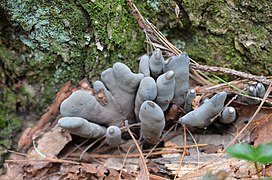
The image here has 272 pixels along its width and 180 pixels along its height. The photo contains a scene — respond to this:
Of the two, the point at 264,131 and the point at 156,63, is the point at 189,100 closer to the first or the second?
the point at 156,63

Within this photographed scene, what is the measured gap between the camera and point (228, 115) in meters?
1.61

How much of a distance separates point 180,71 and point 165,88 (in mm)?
107

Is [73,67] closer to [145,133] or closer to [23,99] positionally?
[23,99]

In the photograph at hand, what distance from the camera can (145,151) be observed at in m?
1.71

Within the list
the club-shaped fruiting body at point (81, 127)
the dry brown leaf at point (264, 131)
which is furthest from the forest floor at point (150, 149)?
the club-shaped fruiting body at point (81, 127)

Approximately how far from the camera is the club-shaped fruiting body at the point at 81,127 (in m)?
1.55

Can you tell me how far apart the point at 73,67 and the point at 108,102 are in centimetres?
26

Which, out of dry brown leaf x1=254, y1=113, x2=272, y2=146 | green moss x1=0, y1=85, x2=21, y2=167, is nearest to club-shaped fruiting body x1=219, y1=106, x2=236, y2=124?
dry brown leaf x1=254, y1=113, x2=272, y2=146

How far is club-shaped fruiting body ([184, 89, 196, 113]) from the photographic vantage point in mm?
1646

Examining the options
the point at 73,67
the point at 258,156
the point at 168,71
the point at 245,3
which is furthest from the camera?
the point at 73,67

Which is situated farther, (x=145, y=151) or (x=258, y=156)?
(x=145, y=151)

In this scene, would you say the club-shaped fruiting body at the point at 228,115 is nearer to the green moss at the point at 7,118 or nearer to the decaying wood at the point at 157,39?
the decaying wood at the point at 157,39

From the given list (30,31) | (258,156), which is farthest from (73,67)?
(258,156)

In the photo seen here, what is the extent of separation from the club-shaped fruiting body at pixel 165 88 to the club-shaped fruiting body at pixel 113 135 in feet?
0.70
